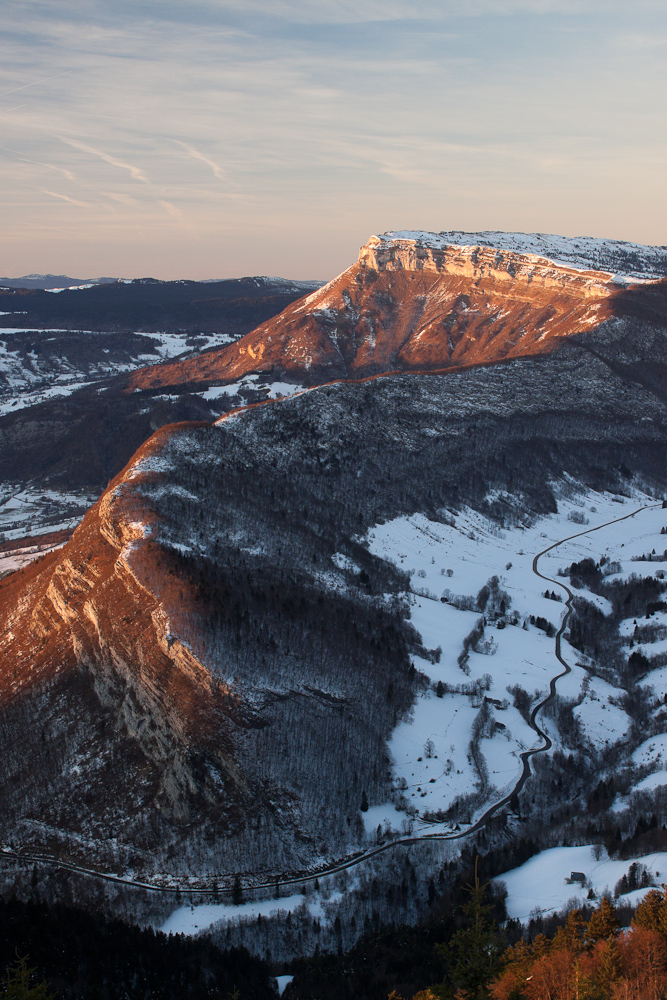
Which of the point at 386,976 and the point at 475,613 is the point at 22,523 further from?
the point at 386,976

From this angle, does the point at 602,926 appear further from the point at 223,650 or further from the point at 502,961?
the point at 223,650

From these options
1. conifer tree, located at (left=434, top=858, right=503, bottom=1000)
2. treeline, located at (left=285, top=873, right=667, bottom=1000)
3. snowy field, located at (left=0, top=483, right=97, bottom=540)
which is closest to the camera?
treeline, located at (left=285, top=873, right=667, bottom=1000)

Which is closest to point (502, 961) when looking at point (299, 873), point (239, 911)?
point (299, 873)

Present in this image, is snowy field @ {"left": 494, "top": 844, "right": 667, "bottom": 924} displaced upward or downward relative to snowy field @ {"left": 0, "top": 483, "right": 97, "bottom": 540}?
downward

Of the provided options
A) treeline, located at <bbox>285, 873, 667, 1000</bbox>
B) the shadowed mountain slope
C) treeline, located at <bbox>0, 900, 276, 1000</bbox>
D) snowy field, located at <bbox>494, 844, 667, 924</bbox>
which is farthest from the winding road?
treeline, located at <bbox>285, 873, 667, 1000</bbox>

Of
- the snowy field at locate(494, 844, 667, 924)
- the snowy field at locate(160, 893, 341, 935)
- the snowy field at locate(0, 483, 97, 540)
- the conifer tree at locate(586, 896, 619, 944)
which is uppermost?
the conifer tree at locate(586, 896, 619, 944)

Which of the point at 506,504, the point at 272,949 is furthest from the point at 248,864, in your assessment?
the point at 506,504

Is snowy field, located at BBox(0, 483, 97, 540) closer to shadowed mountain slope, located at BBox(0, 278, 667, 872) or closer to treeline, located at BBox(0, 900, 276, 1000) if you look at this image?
shadowed mountain slope, located at BBox(0, 278, 667, 872)
